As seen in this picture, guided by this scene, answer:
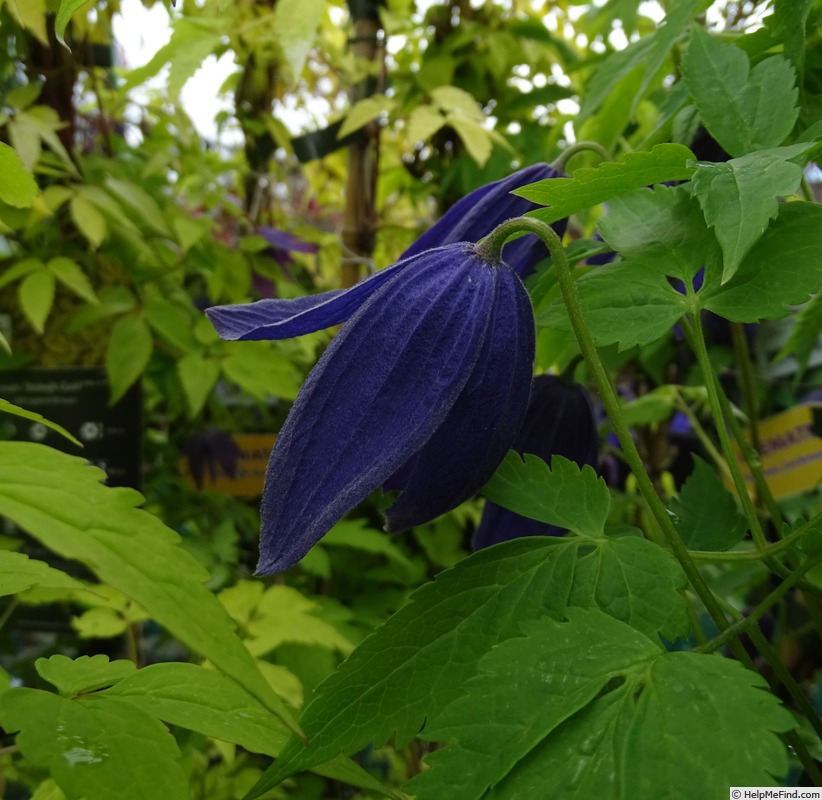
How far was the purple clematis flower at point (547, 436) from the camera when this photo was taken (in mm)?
486

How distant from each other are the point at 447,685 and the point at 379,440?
0.11 meters

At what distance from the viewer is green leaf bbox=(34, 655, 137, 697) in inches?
13.2

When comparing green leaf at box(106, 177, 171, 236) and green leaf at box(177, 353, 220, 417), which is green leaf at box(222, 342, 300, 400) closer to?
green leaf at box(177, 353, 220, 417)

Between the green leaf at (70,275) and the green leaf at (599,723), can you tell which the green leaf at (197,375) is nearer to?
the green leaf at (70,275)

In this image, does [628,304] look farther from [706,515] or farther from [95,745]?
[95,745]

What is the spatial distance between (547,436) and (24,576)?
11.7 inches

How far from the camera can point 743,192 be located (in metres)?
0.32

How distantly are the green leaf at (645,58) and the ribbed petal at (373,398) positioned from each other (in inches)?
8.9

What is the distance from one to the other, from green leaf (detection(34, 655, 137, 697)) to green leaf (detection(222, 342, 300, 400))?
0.43 meters

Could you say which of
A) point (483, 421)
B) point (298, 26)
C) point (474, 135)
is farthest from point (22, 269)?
point (483, 421)

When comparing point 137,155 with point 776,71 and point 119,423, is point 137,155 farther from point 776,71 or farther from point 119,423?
point 776,71

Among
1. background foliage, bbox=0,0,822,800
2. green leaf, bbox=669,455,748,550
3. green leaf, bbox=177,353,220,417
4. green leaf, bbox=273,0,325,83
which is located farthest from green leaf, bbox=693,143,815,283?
green leaf, bbox=177,353,220,417

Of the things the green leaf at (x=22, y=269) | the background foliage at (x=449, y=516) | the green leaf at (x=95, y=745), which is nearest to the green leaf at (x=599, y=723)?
the background foliage at (x=449, y=516)

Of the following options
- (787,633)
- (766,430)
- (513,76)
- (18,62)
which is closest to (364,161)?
(513,76)
